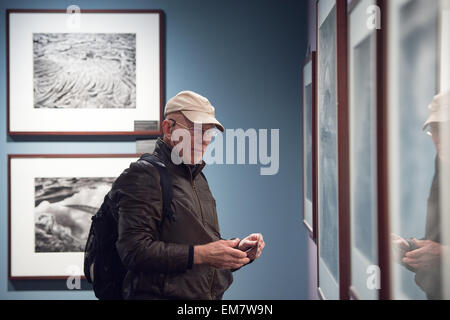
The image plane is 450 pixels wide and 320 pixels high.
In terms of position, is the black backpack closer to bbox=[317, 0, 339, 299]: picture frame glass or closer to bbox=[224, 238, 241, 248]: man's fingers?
bbox=[224, 238, 241, 248]: man's fingers

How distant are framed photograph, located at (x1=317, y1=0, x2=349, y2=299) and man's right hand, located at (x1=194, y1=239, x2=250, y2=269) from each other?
27 cm

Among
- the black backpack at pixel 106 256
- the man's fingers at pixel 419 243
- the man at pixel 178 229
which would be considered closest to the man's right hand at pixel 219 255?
the man at pixel 178 229

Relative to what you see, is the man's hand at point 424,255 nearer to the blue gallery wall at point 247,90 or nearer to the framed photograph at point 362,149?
the framed photograph at point 362,149

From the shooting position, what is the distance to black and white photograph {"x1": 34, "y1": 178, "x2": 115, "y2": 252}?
5.99 ft

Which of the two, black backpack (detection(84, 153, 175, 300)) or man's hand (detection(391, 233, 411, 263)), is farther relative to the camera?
black backpack (detection(84, 153, 175, 300))

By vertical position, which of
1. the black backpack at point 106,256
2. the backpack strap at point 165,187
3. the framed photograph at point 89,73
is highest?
the framed photograph at point 89,73

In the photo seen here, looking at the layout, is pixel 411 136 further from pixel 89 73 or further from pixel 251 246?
pixel 89 73

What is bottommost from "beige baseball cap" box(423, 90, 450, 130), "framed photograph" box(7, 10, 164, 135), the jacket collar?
the jacket collar

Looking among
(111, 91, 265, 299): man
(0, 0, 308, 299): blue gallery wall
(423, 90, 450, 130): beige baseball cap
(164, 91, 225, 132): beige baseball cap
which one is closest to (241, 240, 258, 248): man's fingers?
(111, 91, 265, 299): man

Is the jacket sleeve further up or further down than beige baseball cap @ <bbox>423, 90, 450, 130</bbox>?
further down

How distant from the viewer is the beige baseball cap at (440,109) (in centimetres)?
59

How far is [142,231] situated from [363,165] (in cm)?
52

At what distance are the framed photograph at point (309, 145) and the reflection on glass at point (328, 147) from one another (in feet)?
0.47

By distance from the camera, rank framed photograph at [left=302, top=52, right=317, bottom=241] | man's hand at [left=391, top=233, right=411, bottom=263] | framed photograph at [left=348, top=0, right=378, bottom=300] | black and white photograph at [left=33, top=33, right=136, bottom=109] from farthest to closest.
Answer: black and white photograph at [left=33, top=33, right=136, bottom=109] → framed photograph at [left=302, top=52, right=317, bottom=241] → framed photograph at [left=348, top=0, right=378, bottom=300] → man's hand at [left=391, top=233, right=411, bottom=263]
